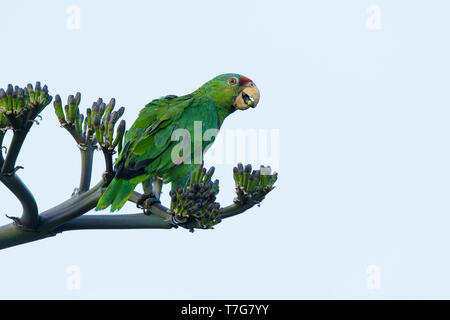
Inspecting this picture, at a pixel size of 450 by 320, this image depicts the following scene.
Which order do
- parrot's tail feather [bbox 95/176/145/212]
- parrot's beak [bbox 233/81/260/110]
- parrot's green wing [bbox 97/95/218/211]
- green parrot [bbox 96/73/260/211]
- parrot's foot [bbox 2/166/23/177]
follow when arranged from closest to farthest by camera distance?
parrot's foot [bbox 2/166/23/177], parrot's tail feather [bbox 95/176/145/212], parrot's green wing [bbox 97/95/218/211], green parrot [bbox 96/73/260/211], parrot's beak [bbox 233/81/260/110]

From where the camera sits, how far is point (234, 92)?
742cm

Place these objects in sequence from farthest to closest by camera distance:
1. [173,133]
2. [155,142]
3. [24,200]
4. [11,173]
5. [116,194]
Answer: [173,133] → [155,142] → [116,194] → [24,200] → [11,173]

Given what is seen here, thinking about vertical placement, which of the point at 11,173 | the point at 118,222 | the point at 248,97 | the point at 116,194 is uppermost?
the point at 248,97

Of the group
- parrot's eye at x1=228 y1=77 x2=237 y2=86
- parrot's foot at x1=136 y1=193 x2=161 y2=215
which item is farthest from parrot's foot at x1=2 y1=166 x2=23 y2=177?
parrot's eye at x1=228 y1=77 x2=237 y2=86

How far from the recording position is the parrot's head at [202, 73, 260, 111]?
7371 mm

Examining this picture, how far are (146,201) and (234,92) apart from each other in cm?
269

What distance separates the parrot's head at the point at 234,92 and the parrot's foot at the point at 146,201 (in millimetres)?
2296

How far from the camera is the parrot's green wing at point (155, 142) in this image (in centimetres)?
522

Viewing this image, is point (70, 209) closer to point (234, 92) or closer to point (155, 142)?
point (155, 142)

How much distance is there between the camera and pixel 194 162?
644 centimetres

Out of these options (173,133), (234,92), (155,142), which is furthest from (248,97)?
(155,142)

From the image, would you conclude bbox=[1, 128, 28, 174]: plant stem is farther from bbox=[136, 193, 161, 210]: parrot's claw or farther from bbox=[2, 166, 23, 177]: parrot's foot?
bbox=[136, 193, 161, 210]: parrot's claw
